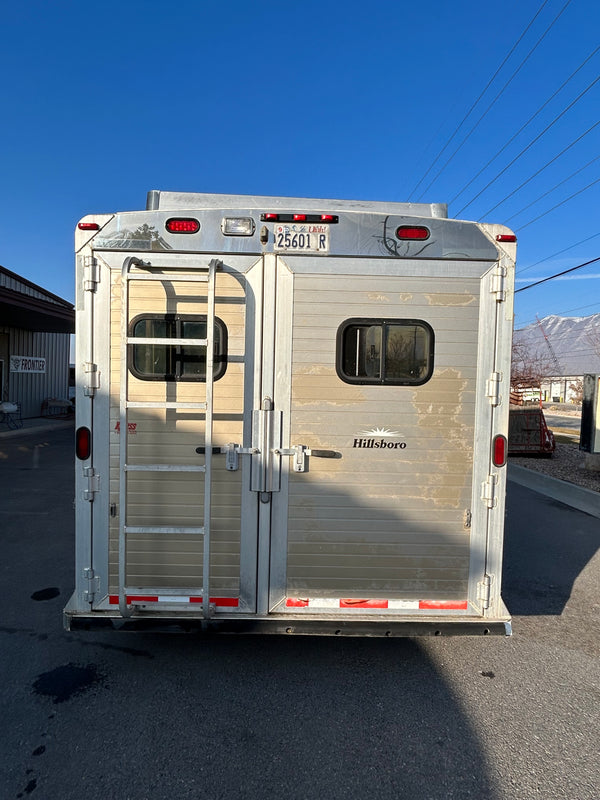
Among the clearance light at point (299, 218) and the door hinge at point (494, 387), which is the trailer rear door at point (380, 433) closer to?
the door hinge at point (494, 387)

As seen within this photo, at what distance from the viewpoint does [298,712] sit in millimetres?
2951

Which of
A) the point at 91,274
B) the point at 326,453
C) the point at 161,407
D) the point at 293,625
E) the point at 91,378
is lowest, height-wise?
the point at 293,625

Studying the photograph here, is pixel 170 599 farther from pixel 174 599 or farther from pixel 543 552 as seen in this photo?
pixel 543 552

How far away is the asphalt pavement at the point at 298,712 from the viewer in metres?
2.45

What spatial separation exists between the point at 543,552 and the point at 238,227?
17.5 ft

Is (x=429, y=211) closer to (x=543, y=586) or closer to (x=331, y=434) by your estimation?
(x=331, y=434)

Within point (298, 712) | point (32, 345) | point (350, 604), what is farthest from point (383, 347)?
point (32, 345)

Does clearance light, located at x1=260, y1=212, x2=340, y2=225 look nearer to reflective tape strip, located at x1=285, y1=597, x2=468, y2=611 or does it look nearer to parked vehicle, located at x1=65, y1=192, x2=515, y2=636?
parked vehicle, located at x1=65, y1=192, x2=515, y2=636

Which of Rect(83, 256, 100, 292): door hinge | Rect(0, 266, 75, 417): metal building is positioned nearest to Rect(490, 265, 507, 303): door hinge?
Rect(83, 256, 100, 292): door hinge

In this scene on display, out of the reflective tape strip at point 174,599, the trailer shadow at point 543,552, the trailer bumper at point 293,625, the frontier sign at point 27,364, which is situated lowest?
the trailer shadow at point 543,552

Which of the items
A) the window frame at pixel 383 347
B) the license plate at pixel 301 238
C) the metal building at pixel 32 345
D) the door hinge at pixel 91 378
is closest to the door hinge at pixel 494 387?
the window frame at pixel 383 347

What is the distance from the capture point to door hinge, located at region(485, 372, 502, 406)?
3135mm

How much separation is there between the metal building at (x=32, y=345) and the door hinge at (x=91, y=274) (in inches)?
511

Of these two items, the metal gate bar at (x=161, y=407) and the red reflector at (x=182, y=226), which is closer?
the metal gate bar at (x=161, y=407)
